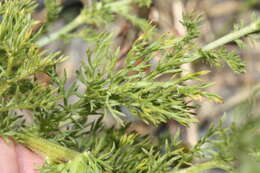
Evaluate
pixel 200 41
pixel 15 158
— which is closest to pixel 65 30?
pixel 15 158

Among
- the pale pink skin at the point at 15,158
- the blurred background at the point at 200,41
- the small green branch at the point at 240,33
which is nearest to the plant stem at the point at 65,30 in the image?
the blurred background at the point at 200,41

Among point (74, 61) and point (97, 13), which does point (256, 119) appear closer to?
point (97, 13)

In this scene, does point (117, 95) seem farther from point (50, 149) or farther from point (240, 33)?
point (240, 33)

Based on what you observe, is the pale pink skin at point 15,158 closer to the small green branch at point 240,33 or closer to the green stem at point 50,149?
the green stem at point 50,149

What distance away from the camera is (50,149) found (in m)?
0.91

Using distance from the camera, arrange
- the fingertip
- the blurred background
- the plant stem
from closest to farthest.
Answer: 1. the fingertip
2. the plant stem
3. the blurred background

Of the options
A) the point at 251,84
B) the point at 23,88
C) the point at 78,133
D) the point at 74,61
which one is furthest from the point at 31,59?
the point at 251,84

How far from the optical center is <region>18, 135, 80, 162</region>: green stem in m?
0.91

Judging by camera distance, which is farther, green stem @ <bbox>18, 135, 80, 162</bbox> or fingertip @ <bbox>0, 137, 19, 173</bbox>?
fingertip @ <bbox>0, 137, 19, 173</bbox>

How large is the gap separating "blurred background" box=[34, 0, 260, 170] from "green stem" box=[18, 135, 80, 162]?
29.1 inches

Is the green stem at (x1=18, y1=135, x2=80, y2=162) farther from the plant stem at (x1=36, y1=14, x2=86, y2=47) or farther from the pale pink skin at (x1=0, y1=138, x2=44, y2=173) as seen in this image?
the plant stem at (x1=36, y1=14, x2=86, y2=47)

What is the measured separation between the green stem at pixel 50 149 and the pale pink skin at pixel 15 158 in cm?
7

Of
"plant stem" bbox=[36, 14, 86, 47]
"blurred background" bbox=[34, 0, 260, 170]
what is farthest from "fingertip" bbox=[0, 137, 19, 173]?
"blurred background" bbox=[34, 0, 260, 170]

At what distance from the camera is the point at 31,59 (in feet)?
2.77
